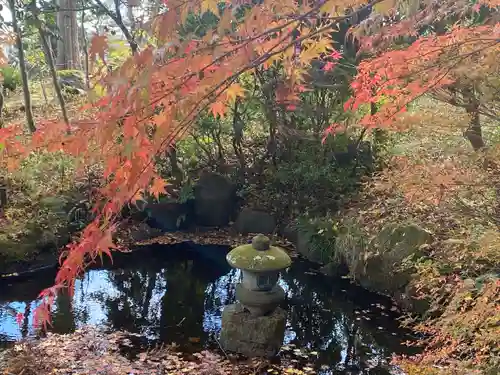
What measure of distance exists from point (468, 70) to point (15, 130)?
3.00 metres

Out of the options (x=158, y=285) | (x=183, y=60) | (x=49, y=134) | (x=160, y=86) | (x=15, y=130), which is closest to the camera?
(x=183, y=60)

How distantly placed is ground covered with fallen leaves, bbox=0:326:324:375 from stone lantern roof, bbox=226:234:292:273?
3.08ft

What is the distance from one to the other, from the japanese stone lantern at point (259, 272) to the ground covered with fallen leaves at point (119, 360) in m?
0.56

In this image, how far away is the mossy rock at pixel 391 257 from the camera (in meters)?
6.34

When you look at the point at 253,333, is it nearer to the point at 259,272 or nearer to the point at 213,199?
the point at 259,272

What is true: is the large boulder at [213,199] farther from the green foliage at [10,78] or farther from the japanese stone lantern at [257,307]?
the green foliage at [10,78]

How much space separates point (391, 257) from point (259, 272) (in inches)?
86.5

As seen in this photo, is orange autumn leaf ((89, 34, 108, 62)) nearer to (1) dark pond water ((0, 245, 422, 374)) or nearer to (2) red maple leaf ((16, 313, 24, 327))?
(1) dark pond water ((0, 245, 422, 374))

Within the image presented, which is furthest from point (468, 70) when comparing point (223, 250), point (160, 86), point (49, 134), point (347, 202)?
point (223, 250)

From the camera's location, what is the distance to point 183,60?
5.30 ft

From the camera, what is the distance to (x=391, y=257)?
6.44m

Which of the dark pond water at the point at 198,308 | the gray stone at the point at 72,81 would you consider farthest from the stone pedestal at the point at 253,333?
the gray stone at the point at 72,81

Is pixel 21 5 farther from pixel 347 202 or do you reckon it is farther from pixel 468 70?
pixel 468 70

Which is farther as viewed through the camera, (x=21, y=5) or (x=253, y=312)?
(x=21, y=5)
